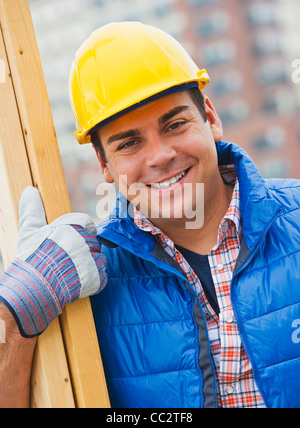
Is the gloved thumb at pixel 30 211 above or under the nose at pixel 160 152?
under

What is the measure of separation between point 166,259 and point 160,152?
0.45 m

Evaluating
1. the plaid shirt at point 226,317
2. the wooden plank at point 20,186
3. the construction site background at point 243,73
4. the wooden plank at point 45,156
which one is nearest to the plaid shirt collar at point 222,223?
the plaid shirt at point 226,317

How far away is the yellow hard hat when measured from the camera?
2014 mm

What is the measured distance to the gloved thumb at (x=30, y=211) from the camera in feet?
Result: 6.33

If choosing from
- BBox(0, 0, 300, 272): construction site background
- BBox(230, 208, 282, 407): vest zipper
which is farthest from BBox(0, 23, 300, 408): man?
BBox(0, 0, 300, 272): construction site background

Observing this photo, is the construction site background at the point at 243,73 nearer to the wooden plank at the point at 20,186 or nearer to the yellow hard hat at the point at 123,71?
the yellow hard hat at the point at 123,71

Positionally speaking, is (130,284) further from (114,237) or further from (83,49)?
(83,49)

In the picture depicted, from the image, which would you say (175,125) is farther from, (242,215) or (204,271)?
(204,271)

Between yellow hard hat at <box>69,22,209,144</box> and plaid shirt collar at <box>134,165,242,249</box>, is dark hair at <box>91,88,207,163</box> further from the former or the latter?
plaid shirt collar at <box>134,165,242,249</box>

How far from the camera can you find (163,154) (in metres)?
2.07

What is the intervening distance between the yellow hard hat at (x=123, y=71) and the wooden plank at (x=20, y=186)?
12.1 inches

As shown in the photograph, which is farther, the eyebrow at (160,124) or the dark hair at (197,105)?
the dark hair at (197,105)

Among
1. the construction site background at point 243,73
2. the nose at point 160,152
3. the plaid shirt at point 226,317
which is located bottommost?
the plaid shirt at point 226,317

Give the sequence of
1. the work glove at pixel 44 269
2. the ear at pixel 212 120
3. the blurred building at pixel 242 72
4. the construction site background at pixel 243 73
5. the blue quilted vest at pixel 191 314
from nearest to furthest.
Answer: the work glove at pixel 44 269 → the blue quilted vest at pixel 191 314 → the ear at pixel 212 120 → the construction site background at pixel 243 73 → the blurred building at pixel 242 72
